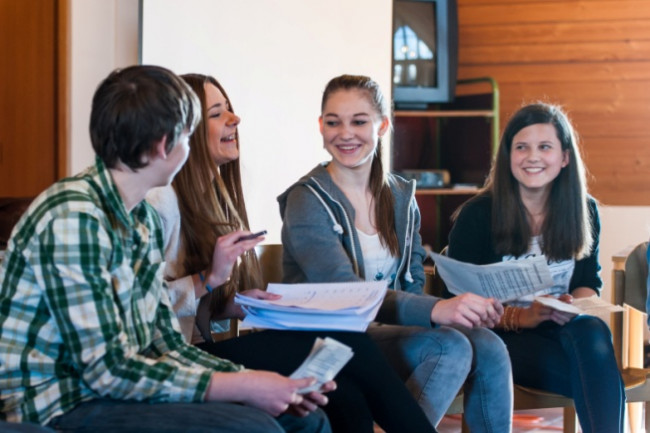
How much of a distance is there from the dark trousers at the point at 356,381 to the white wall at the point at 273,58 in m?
1.77

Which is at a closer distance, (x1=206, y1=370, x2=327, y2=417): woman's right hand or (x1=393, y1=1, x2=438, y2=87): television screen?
(x1=206, y1=370, x2=327, y2=417): woman's right hand

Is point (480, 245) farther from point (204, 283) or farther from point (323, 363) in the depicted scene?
point (323, 363)

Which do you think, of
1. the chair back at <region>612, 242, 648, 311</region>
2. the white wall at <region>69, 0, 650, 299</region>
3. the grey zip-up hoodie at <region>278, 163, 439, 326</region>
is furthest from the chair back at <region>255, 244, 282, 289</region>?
the white wall at <region>69, 0, 650, 299</region>

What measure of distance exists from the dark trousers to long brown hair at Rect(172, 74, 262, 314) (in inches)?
9.7

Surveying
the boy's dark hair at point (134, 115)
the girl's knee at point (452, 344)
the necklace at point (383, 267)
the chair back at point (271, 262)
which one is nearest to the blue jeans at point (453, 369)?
the girl's knee at point (452, 344)

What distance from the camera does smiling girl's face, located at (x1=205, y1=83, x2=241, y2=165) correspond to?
205cm

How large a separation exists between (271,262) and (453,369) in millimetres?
623

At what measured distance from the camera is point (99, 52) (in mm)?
3584

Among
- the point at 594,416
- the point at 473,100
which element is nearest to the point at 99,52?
the point at 473,100

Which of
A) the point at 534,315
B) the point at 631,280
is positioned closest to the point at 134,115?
the point at 534,315

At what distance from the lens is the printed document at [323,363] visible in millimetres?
1392

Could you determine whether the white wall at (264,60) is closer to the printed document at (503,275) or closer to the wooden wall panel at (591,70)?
the wooden wall panel at (591,70)

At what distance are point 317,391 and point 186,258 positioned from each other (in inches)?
22.2

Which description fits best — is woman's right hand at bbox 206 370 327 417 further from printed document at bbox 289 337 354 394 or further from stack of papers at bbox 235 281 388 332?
stack of papers at bbox 235 281 388 332
